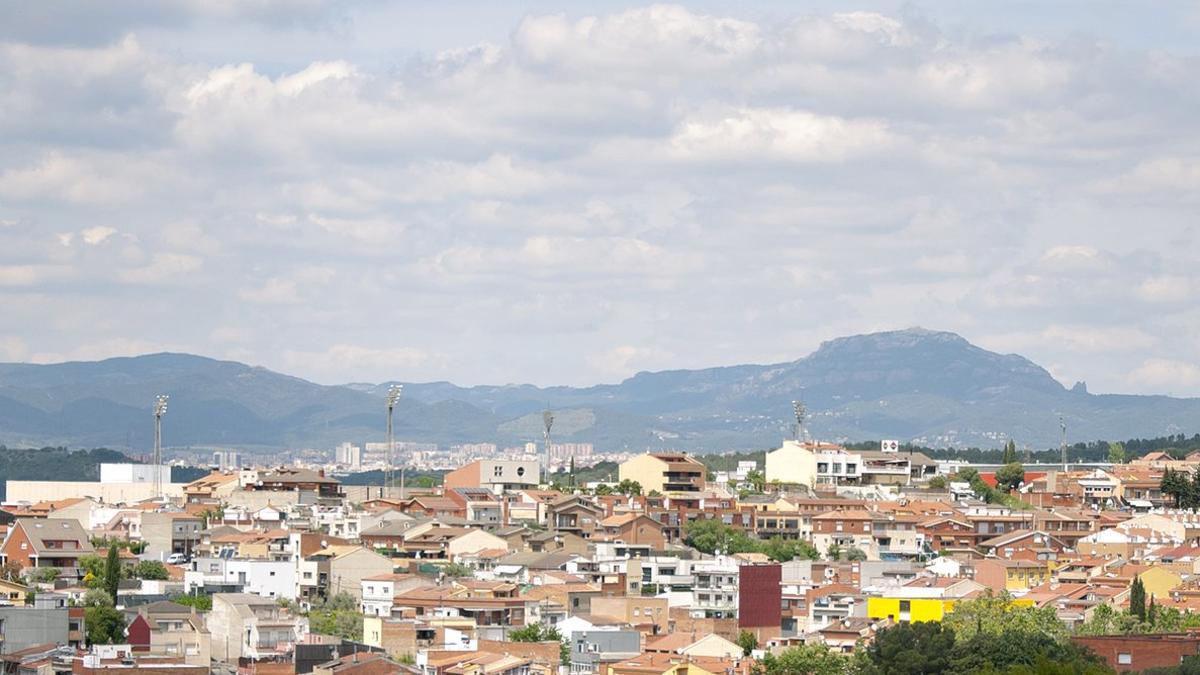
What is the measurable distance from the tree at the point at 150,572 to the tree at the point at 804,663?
64.2ft

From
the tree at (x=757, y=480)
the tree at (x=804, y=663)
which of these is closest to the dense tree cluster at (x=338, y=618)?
the tree at (x=804, y=663)

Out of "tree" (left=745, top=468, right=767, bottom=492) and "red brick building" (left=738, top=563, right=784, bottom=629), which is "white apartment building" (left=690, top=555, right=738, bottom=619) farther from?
"tree" (left=745, top=468, right=767, bottom=492)

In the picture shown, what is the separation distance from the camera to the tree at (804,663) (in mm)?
54062

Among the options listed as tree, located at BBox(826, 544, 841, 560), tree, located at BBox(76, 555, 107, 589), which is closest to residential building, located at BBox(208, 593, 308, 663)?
tree, located at BBox(76, 555, 107, 589)

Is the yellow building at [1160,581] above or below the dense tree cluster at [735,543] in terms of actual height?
below

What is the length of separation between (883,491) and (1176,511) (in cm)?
1639

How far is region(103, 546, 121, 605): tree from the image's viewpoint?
61.9 metres

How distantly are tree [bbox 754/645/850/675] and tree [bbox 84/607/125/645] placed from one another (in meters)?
14.4

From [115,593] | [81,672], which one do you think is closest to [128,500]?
[115,593]

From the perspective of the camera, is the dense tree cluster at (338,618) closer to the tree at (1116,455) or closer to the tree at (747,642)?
the tree at (747,642)

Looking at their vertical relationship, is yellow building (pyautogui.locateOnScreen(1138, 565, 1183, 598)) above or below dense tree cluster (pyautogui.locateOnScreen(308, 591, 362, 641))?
above

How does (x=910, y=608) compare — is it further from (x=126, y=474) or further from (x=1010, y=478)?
(x=126, y=474)

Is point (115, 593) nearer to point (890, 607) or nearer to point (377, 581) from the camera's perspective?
point (377, 581)

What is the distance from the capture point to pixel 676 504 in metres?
89.1
